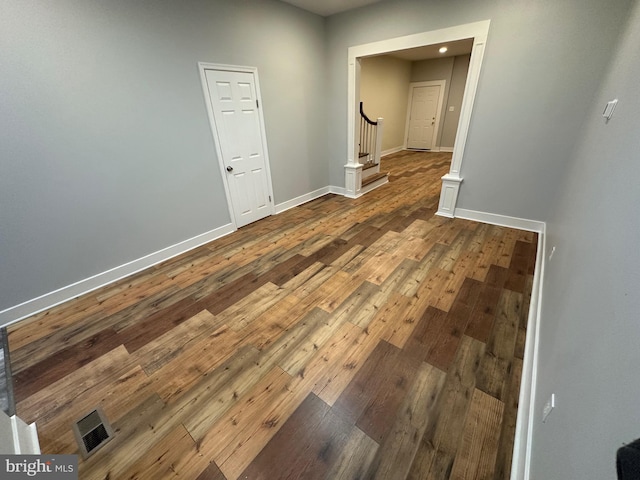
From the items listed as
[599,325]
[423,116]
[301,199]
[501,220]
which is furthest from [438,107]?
[599,325]

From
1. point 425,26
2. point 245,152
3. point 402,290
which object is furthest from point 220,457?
point 425,26

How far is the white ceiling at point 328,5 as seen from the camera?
130 inches

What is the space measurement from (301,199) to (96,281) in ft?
9.70

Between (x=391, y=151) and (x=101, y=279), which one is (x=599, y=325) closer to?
(x=101, y=279)

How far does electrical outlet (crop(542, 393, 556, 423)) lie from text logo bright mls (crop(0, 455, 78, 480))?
208 cm

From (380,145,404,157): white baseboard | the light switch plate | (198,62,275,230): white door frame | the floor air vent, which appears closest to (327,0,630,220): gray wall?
the light switch plate

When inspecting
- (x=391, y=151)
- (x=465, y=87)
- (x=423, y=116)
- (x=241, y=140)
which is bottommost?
(x=391, y=151)

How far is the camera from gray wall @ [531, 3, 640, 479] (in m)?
0.58

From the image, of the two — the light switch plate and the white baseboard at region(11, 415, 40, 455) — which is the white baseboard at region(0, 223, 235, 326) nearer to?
the white baseboard at region(11, 415, 40, 455)

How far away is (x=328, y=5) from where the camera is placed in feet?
11.3

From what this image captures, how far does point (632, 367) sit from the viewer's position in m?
0.55

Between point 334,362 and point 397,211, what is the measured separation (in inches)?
113

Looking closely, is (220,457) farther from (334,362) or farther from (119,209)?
(119,209)

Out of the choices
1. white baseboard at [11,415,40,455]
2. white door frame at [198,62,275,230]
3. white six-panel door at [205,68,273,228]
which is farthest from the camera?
white six-panel door at [205,68,273,228]
